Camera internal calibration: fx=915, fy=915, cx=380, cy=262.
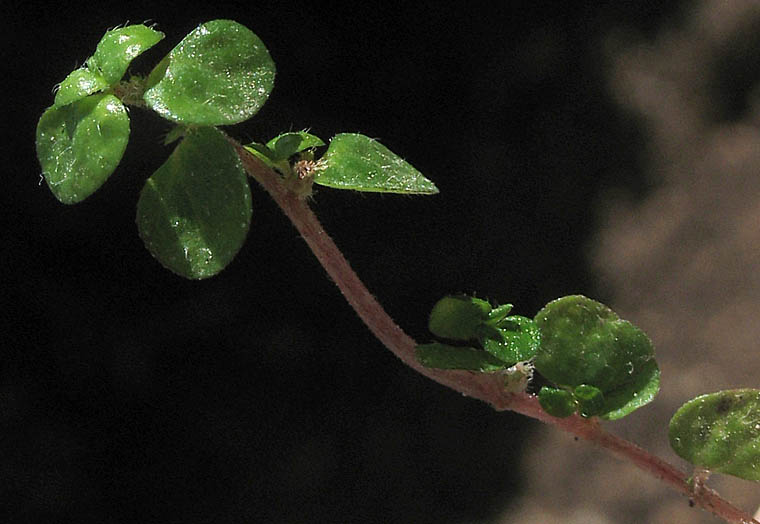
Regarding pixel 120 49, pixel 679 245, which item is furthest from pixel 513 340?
pixel 679 245

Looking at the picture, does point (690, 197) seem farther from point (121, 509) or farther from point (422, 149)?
point (121, 509)

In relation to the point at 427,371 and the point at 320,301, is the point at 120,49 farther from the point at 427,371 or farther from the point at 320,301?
the point at 320,301

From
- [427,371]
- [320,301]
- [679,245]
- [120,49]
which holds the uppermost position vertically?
[120,49]

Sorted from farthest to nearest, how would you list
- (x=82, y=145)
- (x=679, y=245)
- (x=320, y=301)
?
(x=679, y=245)
(x=320, y=301)
(x=82, y=145)

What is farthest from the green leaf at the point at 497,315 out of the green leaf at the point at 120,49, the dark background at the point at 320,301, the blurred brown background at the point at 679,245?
the blurred brown background at the point at 679,245

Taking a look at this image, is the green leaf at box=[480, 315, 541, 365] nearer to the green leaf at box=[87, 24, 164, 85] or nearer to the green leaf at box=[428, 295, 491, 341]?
the green leaf at box=[428, 295, 491, 341]

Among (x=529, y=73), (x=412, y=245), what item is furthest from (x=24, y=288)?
(x=529, y=73)
